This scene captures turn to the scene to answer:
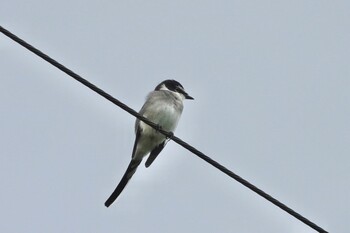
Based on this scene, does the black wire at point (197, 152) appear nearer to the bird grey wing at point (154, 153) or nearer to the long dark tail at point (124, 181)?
the long dark tail at point (124, 181)

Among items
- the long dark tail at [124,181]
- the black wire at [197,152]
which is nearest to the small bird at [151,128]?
the long dark tail at [124,181]

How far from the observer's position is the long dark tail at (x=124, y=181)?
30.4 feet

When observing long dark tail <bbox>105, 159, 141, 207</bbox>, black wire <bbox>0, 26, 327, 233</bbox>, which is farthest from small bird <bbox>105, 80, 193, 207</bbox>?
black wire <bbox>0, 26, 327, 233</bbox>

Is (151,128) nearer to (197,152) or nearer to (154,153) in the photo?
(154,153)

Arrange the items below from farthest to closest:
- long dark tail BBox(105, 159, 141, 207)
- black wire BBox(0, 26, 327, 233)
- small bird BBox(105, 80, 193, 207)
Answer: small bird BBox(105, 80, 193, 207) < long dark tail BBox(105, 159, 141, 207) < black wire BBox(0, 26, 327, 233)

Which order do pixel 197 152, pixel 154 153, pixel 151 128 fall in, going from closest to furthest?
pixel 197 152, pixel 151 128, pixel 154 153

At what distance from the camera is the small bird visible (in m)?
9.55

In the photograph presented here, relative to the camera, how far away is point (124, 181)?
962 cm

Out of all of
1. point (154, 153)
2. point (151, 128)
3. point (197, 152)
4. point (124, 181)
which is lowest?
point (124, 181)

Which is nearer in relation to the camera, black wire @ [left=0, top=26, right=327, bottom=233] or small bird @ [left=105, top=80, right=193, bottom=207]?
black wire @ [left=0, top=26, right=327, bottom=233]

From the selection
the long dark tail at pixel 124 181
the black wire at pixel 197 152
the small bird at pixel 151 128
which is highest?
Result: the small bird at pixel 151 128

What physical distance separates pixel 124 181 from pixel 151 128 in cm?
69

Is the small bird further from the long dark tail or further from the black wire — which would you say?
the black wire

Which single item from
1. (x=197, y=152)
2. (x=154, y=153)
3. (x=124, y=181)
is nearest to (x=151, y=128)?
(x=154, y=153)
